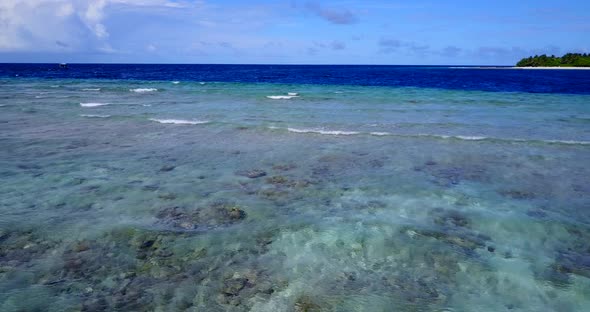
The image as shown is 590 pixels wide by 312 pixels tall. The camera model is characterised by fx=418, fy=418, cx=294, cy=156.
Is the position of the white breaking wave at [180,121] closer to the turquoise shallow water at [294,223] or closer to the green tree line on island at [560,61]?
the turquoise shallow water at [294,223]

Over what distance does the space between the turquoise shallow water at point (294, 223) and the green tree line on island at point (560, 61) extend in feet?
448

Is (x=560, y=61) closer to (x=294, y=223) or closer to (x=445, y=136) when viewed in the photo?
(x=445, y=136)

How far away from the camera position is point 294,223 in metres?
7.06

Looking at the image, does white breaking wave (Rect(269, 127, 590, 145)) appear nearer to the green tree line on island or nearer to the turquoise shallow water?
the turquoise shallow water

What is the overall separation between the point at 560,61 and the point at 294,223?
153342 mm

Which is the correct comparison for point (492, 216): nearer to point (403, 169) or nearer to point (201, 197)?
point (403, 169)

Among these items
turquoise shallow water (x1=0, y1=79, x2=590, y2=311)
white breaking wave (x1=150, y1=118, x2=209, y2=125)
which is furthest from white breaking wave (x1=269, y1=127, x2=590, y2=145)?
white breaking wave (x1=150, y1=118, x2=209, y2=125)

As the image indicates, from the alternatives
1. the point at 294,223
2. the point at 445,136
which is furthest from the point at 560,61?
the point at 294,223

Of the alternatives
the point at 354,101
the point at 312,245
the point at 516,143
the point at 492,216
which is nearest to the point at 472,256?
the point at 492,216

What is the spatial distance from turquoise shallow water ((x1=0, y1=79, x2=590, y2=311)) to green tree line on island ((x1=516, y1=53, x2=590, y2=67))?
448 feet

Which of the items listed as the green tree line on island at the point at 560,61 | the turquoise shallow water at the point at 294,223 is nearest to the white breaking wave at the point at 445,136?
the turquoise shallow water at the point at 294,223

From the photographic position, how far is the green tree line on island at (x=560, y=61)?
12500 centimetres

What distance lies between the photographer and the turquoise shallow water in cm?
504

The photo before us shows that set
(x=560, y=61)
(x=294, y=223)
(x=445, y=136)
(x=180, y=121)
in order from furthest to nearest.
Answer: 1. (x=560, y=61)
2. (x=180, y=121)
3. (x=445, y=136)
4. (x=294, y=223)
